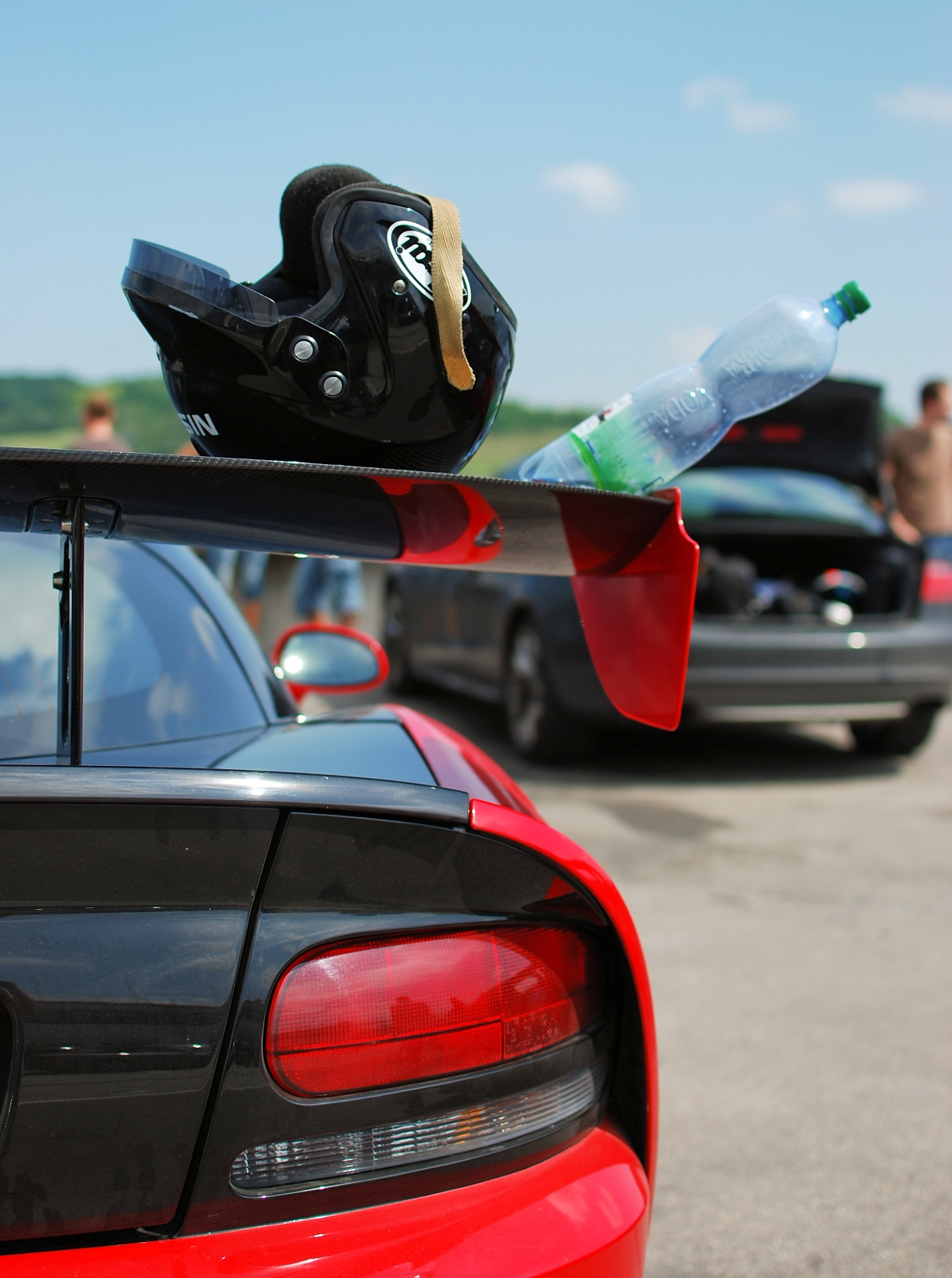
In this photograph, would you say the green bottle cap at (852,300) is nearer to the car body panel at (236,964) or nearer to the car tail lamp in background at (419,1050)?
the car body panel at (236,964)

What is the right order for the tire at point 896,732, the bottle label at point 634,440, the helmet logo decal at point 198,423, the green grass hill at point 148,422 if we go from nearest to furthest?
1. the helmet logo decal at point 198,423
2. the bottle label at point 634,440
3. the green grass hill at point 148,422
4. the tire at point 896,732

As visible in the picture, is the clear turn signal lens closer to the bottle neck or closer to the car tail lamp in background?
the car tail lamp in background

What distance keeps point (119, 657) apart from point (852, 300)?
123 centimetres

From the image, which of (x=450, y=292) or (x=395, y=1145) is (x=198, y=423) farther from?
(x=395, y=1145)

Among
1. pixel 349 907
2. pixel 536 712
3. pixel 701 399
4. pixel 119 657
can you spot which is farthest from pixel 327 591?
pixel 349 907

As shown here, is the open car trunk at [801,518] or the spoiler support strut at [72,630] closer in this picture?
the spoiler support strut at [72,630]

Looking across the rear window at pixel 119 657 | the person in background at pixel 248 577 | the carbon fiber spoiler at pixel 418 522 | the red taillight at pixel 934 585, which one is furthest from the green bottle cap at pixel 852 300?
the person in background at pixel 248 577

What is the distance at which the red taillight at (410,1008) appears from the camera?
1130 millimetres

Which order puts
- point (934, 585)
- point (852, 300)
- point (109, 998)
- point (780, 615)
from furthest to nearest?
point (780, 615) < point (934, 585) < point (852, 300) < point (109, 998)

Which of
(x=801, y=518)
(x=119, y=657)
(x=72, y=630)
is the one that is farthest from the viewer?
(x=801, y=518)

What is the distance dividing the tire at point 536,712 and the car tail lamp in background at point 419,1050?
4680 millimetres

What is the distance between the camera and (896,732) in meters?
6.69

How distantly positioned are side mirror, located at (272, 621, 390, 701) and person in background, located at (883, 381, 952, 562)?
6.35 meters

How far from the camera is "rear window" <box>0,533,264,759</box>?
1.60 m
